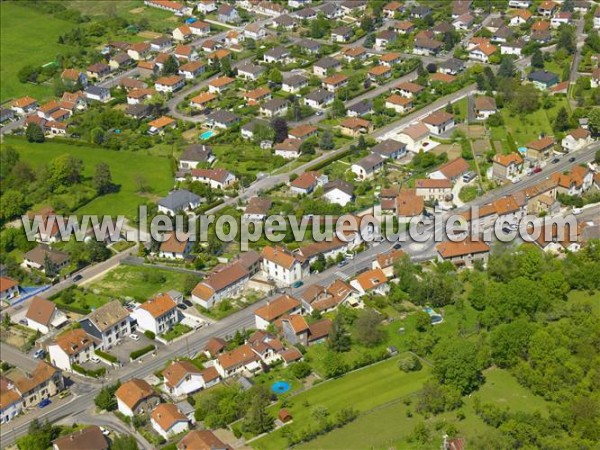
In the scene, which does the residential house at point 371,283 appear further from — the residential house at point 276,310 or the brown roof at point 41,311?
the brown roof at point 41,311

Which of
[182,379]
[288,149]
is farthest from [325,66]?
[182,379]

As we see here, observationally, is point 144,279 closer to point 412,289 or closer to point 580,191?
point 412,289

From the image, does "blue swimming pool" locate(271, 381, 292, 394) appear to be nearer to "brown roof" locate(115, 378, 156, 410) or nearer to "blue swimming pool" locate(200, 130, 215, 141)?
"brown roof" locate(115, 378, 156, 410)

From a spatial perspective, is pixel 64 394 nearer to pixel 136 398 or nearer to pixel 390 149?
pixel 136 398

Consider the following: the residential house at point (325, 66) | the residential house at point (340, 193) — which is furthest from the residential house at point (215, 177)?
the residential house at point (325, 66)

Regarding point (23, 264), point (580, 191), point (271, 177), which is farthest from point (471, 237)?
point (23, 264)
